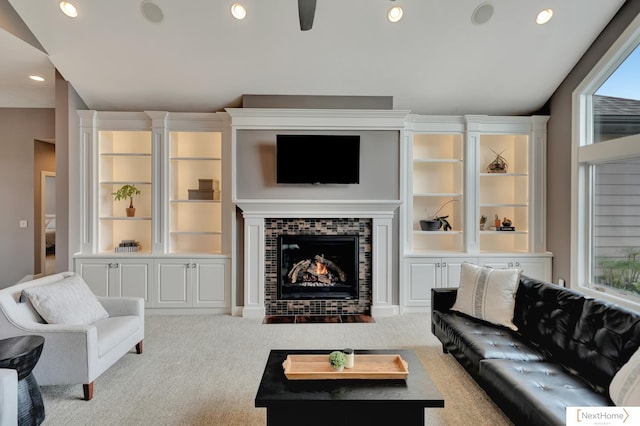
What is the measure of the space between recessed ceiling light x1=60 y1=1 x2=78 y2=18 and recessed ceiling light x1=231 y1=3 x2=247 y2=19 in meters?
1.55

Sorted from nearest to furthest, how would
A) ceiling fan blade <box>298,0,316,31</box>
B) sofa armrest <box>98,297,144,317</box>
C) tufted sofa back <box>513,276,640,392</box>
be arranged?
1. tufted sofa back <box>513,276,640,392</box>
2. ceiling fan blade <box>298,0,316,31</box>
3. sofa armrest <box>98,297,144,317</box>

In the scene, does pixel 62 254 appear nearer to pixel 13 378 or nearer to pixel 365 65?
pixel 13 378

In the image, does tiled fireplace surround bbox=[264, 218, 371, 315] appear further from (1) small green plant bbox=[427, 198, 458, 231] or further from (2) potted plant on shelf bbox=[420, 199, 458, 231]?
(1) small green plant bbox=[427, 198, 458, 231]

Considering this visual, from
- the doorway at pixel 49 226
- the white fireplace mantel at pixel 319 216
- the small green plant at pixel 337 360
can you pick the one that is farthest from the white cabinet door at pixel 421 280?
the doorway at pixel 49 226

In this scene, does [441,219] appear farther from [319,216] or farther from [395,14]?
[395,14]

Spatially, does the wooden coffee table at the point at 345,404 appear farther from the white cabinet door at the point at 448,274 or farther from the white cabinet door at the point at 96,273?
the white cabinet door at the point at 96,273

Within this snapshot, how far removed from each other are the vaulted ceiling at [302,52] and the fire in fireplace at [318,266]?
6.09 ft

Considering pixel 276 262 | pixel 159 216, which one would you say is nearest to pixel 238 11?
pixel 159 216

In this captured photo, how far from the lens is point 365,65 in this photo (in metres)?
4.17

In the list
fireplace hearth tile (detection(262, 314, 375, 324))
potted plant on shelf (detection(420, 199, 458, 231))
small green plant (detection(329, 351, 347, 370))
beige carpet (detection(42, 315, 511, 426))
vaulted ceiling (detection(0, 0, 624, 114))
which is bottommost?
beige carpet (detection(42, 315, 511, 426))

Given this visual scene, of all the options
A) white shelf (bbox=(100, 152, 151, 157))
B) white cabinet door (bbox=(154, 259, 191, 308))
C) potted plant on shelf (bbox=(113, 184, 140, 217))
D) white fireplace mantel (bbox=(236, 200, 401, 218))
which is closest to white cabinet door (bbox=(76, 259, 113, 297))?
white cabinet door (bbox=(154, 259, 191, 308))

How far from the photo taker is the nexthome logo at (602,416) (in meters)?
1.67

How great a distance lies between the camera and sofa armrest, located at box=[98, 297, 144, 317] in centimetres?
325

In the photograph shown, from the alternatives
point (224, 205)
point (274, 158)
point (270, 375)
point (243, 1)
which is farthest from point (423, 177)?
point (270, 375)
